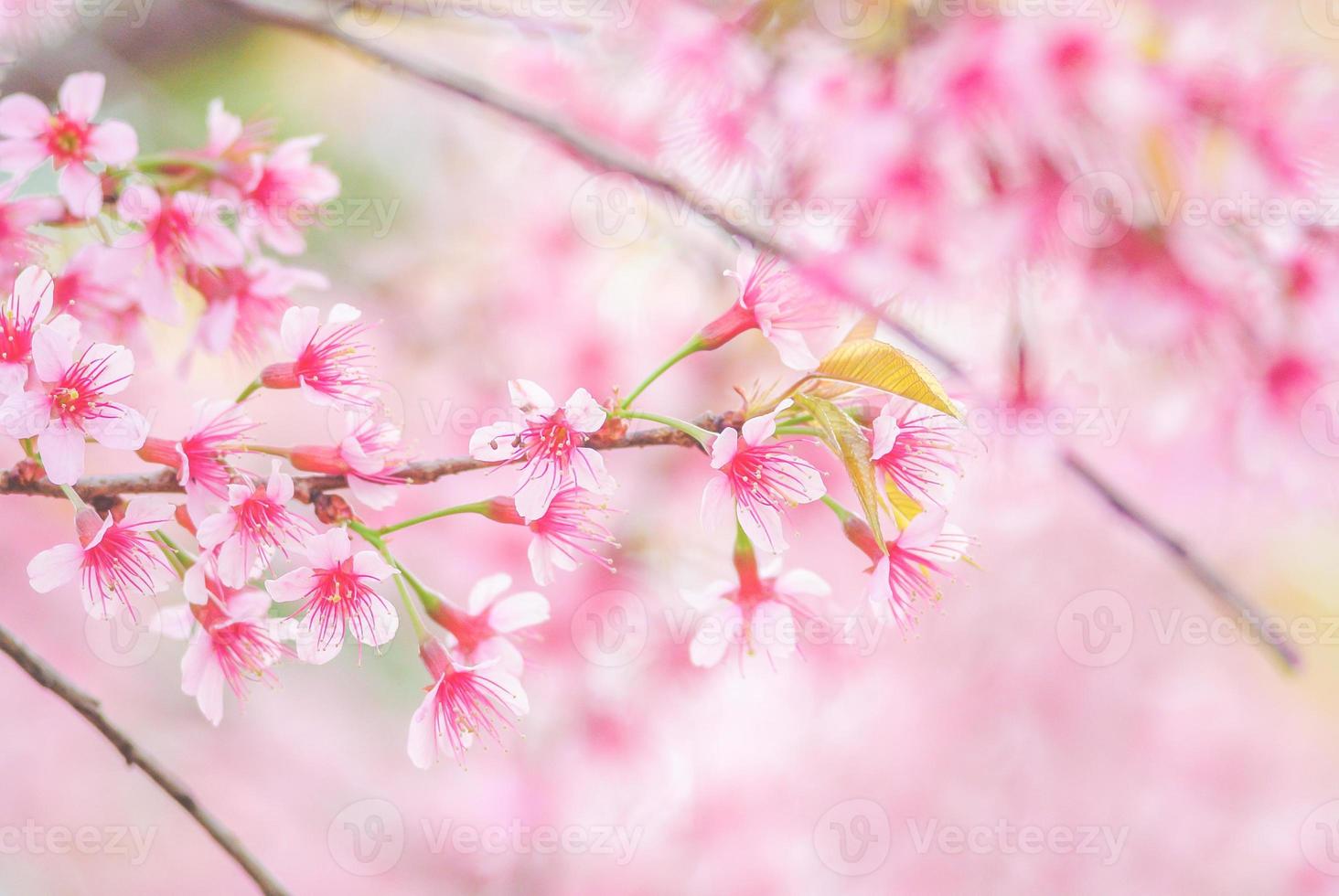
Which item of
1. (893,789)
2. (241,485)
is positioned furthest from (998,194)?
(893,789)

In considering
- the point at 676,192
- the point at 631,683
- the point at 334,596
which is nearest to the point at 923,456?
the point at 676,192

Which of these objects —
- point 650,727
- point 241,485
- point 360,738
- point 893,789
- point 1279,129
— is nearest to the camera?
point 241,485

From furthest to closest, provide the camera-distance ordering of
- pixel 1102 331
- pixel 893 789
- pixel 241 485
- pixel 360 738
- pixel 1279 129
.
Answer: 1. pixel 360 738
2. pixel 893 789
3. pixel 1102 331
4. pixel 1279 129
5. pixel 241 485

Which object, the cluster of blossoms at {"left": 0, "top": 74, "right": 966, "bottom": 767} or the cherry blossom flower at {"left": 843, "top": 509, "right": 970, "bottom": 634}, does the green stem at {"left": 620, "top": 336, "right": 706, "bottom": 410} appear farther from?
the cherry blossom flower at {"left": 843, "top": 509, "right": 970, "bottom": 634}

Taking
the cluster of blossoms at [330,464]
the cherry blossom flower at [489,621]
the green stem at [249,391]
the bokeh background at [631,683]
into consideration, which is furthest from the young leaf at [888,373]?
the bokeh background at [631,683]

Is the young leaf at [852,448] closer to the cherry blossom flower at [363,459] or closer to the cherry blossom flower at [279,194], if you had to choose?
the cherry blossom flower at [363,459]

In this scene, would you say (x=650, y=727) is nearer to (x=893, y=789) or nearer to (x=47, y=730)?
(x=893, y=789)

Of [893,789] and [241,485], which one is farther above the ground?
[241,485]
